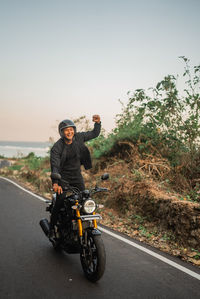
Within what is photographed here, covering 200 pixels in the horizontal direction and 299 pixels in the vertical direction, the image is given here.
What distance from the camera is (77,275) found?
14.1ft

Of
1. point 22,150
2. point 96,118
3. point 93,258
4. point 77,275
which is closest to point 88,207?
point 93,258

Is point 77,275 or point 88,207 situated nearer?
point 88,207

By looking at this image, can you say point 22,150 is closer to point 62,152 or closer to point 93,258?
point 62,152

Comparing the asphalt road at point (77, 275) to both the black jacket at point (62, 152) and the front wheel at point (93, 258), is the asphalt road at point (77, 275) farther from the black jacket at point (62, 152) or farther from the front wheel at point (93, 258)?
the black jacket at point (62, 152)

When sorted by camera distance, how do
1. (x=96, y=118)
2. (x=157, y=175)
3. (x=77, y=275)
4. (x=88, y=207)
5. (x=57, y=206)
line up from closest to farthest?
(x=88, y=207) → (x=77, y=275) → (x=57, y=206) → (x=96, y=118) → (x=157, y=175)

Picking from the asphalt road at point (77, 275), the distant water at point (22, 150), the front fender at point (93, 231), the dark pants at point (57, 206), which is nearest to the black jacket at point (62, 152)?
the dark pants at point (57, 206)

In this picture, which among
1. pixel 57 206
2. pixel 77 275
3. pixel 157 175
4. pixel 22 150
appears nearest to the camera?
pixel 77 275

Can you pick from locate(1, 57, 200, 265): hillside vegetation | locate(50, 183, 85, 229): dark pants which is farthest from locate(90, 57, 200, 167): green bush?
locate(50, 183, 85, 229): dark pants

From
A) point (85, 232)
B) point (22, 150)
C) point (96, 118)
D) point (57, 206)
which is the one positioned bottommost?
point (85, 232)

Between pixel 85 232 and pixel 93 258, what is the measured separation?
0.37 m

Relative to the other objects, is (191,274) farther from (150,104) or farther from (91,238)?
(150,104)

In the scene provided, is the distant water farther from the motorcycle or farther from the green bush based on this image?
the motorcycle

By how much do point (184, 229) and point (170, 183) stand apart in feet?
9.77

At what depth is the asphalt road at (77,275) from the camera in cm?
382
